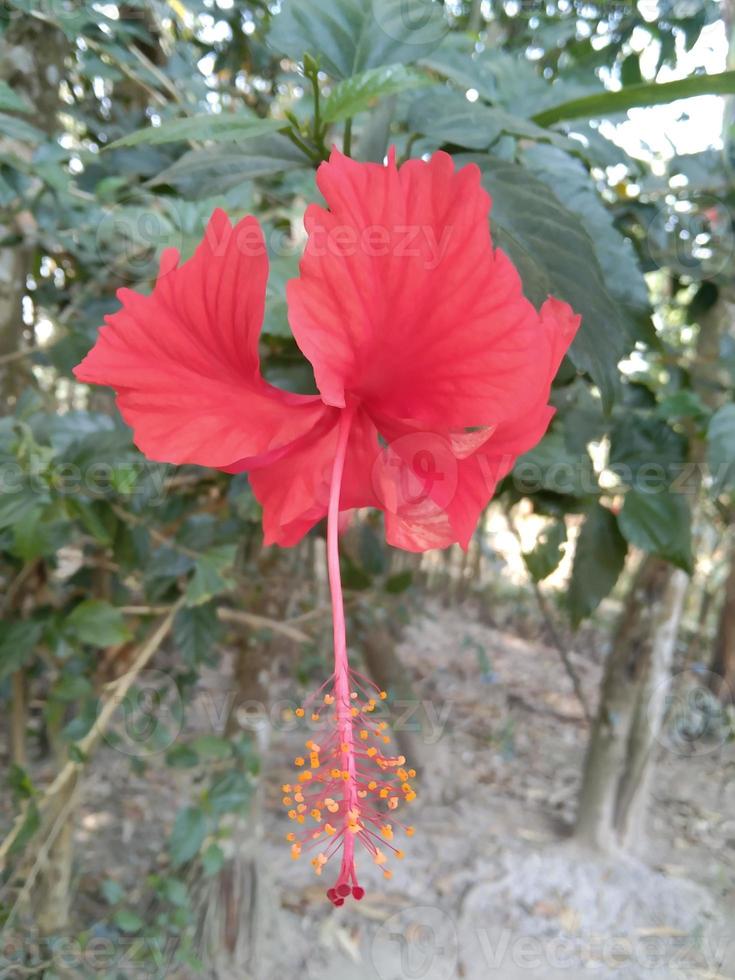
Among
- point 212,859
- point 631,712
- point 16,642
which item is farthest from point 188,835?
point 631,712

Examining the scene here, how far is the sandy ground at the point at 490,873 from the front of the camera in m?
1.58

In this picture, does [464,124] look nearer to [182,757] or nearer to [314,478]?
[314,478]

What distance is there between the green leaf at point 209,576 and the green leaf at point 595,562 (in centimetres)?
36

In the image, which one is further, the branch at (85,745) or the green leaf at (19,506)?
the branch at (85,745)

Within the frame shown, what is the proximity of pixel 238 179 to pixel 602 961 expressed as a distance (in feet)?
5.51

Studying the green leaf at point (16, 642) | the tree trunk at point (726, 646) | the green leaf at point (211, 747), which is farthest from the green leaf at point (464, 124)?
the tree trunk at point (726, 646)

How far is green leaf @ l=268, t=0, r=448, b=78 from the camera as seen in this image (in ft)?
1.67

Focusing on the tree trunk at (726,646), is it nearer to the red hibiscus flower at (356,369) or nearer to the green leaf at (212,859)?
the green leaf at (212,859)

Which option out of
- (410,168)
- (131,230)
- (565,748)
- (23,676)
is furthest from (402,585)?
(565,748)

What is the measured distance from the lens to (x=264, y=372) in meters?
0.68

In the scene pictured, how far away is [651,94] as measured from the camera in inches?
18.8

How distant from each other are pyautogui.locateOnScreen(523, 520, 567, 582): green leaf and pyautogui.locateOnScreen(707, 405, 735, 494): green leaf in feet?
0.49

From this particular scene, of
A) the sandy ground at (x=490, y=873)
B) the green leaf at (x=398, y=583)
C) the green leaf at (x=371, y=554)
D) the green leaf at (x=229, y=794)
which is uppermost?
the green leaf at (x=371, y=554)

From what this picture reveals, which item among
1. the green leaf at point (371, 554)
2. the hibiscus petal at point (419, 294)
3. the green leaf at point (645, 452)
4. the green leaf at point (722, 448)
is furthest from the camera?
the green leaf at point (371, 554)
